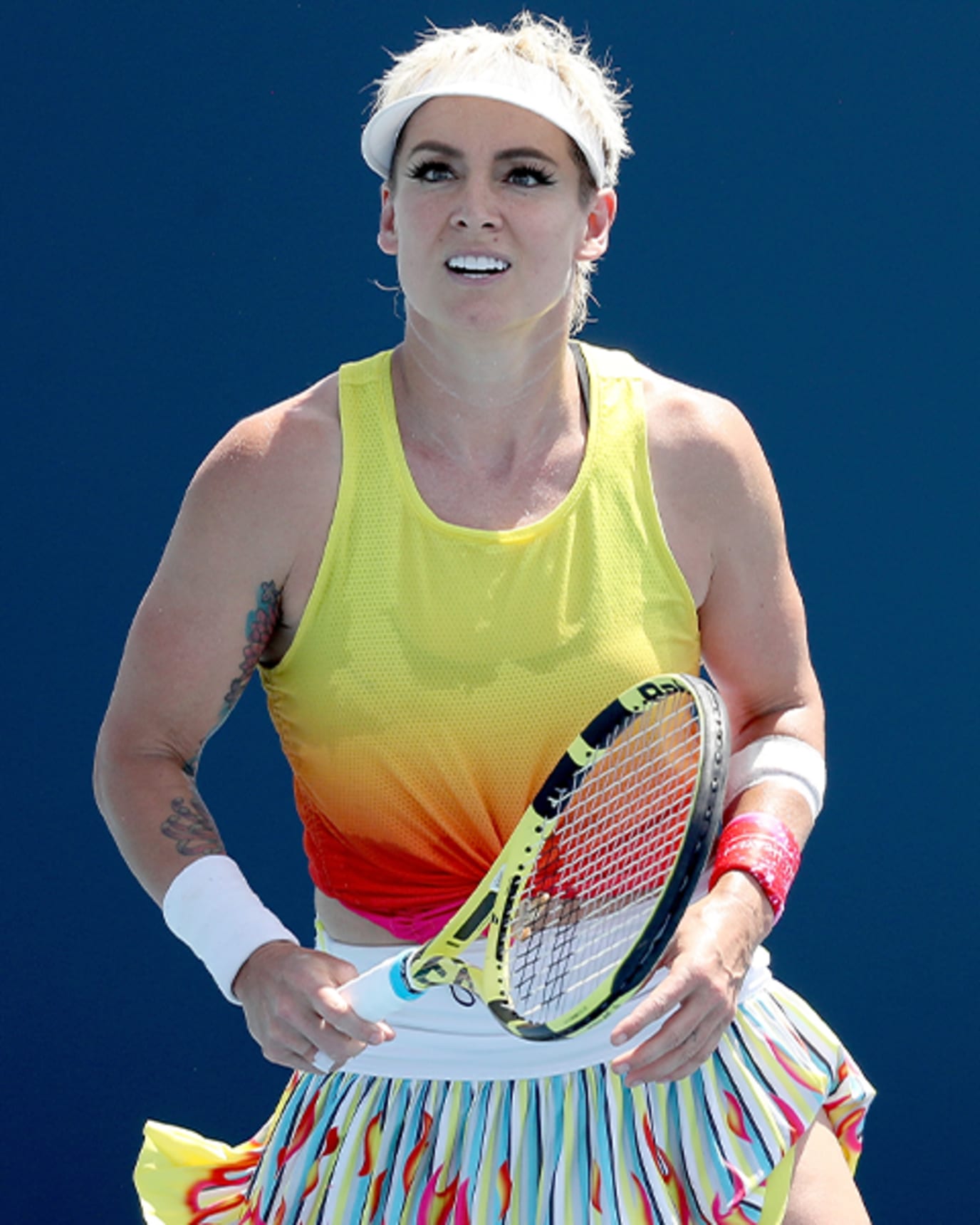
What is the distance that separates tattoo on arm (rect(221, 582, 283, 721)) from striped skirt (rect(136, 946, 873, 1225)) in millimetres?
338

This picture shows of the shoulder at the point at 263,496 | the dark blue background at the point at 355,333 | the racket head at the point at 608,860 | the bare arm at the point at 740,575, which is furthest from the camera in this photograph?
the dark blue background at the point at 355,333

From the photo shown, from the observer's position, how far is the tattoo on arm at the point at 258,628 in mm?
2066

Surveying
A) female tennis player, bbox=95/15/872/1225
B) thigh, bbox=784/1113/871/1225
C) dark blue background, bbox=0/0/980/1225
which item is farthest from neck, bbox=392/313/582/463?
dark blue background, bbox=0/0/980/1225

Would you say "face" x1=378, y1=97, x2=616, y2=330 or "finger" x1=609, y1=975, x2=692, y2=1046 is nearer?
"finger" x1=609, y1=975, x2=692, y2=1046

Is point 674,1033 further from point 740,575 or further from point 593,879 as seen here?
point 740,575

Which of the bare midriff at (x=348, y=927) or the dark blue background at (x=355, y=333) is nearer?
the bare midriff at (x=348, y=927)

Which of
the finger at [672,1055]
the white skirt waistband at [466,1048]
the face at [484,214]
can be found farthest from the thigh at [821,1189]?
the face at [484,214]

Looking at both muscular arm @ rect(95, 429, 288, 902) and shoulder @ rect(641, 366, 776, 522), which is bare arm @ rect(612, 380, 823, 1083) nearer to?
shoulder @ rect(641, 366, 776, 522)

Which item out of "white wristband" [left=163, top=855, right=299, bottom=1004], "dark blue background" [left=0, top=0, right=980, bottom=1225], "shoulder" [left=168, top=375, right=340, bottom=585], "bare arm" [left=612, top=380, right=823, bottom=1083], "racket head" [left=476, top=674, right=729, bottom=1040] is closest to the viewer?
"racket head" [left=476, top=674, right=729, bottom=1040]

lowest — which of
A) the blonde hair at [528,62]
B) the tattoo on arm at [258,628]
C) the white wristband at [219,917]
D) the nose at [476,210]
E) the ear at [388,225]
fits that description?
the white wristband at [219,917]

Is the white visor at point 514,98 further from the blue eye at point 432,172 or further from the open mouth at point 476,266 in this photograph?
the open mouth at point 476,266

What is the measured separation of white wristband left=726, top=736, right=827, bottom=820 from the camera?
212 centimetres

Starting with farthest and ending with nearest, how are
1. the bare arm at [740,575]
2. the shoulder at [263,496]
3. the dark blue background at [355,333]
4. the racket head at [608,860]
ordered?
the dark blue background at [355,333]
the bare arm at [740,575]
the shoulder at [263,496]
the racket head at [608,860]

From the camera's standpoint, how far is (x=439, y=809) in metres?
2.09
